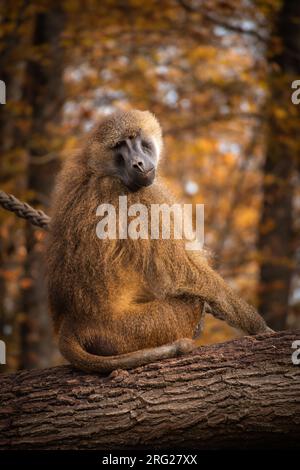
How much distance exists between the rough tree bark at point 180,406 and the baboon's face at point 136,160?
64.1 inches

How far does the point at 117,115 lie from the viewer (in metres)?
6.02

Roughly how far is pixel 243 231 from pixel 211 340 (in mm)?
5628

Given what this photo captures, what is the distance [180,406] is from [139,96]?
8.80m

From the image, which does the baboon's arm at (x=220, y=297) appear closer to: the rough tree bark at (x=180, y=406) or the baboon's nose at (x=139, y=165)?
the rough tree bark at (x=180, y=406)

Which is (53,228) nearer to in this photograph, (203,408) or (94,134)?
(94,134)

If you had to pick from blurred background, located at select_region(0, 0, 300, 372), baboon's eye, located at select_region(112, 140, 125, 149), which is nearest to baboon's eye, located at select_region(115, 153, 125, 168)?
baboon's eye, located at select_region(112, 140, 125, 149)

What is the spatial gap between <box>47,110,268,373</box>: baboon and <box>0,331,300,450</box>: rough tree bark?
0.24 metres

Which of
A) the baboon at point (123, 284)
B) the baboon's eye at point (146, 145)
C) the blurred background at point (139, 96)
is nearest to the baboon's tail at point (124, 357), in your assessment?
the baboon at point (123, 284)

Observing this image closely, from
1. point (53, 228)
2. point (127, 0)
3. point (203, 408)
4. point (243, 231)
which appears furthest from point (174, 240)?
point (243, 231)

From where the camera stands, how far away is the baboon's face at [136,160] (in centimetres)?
548

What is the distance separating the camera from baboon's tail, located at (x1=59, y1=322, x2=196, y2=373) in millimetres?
4926

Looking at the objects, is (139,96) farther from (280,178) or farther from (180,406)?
(180,406)

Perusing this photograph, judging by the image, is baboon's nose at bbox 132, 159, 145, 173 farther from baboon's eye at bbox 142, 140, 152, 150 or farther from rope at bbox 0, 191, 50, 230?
rope at bbox 0, 191, 50, 230

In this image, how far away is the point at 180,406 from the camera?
460 centimetres
